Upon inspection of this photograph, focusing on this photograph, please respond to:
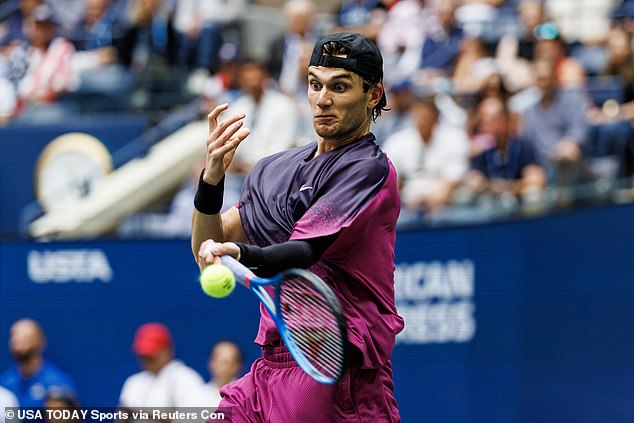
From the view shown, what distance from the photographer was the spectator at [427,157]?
790 cm

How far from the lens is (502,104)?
328 inches

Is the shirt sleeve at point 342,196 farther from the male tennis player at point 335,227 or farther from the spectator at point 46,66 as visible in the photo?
the spectator at point 46,66

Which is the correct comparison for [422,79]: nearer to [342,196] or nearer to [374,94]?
[374,94]

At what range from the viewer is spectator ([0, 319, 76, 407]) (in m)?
8.27

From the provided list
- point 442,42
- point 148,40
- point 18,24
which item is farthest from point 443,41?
point 18,24

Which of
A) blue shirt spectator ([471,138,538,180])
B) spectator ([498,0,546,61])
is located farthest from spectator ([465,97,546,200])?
spectator ([498,0,546,61])

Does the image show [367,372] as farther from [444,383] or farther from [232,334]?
[232,334]

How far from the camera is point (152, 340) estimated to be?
805cm

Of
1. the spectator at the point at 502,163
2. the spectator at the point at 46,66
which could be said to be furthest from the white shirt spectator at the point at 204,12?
the spectator at the point at 502,163

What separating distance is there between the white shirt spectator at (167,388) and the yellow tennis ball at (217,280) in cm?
412

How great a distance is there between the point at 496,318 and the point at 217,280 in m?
4.00

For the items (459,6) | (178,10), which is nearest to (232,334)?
(459,6)

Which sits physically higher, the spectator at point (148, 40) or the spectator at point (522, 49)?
the spectator at point (148, 40)

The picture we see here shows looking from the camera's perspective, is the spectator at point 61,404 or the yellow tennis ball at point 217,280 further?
the spectator at point 61,404
